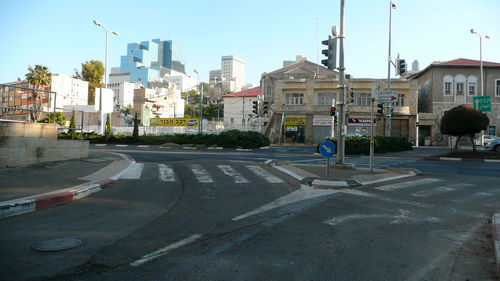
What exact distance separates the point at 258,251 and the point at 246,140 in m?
27.8

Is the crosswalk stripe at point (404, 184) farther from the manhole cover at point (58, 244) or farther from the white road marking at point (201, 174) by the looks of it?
the manhole cover at point (58, 244)

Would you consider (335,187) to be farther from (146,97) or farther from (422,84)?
(146,97)

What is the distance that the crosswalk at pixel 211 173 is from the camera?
416 inches

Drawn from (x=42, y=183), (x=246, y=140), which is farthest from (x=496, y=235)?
(x=246, y=140)

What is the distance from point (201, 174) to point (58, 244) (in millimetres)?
7179

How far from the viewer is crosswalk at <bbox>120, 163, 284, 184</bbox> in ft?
34.7

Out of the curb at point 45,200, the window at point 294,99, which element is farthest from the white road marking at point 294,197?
the window at point 294,99

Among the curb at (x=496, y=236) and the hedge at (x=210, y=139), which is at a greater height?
the hedge at (x=210, y=139)

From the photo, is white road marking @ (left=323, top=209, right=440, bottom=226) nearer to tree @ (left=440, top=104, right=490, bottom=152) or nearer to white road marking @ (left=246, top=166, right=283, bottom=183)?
white road marking @ (left=246, top=166, right=283, bottom=183)

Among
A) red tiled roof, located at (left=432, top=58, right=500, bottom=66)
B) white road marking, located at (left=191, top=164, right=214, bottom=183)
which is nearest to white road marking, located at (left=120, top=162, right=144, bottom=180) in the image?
white road marking, located at (left=191, top=164, right=214, bottom=183)

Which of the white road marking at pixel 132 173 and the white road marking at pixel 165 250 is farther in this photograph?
the white road marking at pixel 132 173

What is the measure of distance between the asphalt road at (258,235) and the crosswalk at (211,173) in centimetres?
140

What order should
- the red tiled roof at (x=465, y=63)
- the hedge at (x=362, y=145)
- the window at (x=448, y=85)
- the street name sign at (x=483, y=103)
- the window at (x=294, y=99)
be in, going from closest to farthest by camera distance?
the hedge at (x=362, y=145) → the street name sign at (x=483, y=103) → the red tiled roof at (x=465, y=63) → the window at (x=448, y=85) → the window at (x=294, y=99)

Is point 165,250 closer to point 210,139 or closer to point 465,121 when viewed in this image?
point 465,121
